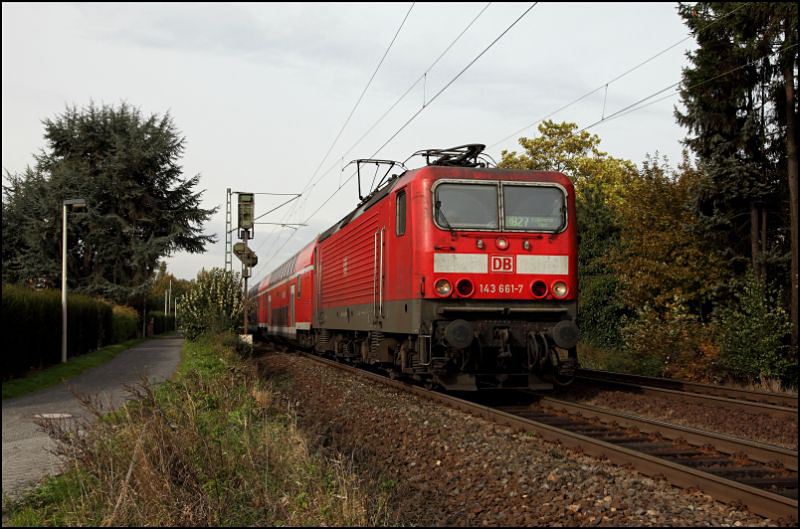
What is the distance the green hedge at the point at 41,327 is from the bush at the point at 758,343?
15915 mm

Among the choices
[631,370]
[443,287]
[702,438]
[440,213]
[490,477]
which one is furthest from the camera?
[631,370]

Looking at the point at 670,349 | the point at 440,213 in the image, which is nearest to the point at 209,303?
the point at 670,349

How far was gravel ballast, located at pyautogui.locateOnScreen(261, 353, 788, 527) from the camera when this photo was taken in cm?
529

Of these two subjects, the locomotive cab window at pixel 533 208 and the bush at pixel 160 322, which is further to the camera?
the bush at pixel 160 322

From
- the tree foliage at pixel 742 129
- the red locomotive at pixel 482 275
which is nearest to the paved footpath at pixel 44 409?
the red locomotive at pixel 482 275

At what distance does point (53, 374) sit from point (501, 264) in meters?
13.3

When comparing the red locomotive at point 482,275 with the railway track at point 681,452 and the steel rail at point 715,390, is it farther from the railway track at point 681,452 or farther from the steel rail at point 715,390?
the steel rail at point 715,390

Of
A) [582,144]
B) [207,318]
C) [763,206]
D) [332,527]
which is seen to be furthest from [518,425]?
[582,144]

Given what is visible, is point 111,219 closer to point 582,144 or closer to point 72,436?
point 582,144

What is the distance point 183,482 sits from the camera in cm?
538

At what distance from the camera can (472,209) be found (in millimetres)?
10617

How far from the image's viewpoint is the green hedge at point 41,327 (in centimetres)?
1742

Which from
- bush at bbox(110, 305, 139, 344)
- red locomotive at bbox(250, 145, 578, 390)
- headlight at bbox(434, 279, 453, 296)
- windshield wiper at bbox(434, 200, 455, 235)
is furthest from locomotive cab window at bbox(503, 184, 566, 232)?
bush at bbox(110, 305, 139, 344)

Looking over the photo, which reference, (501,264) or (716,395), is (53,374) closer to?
(501,264)
